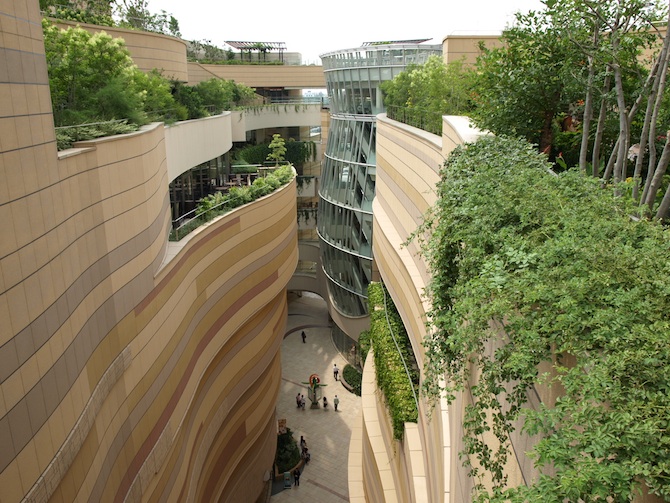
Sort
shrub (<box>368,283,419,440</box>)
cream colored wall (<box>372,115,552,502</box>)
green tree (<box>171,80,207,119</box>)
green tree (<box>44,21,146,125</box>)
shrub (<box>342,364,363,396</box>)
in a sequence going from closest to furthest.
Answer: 1. cream colored wall (<box>372,115,552,502</box>)
2. green tree (<box>44,21,146,125</box>)
3. shrub (<box>368,283,419,440</box>)
4. green tree (<box>171,80,207,119</box>)
5. shrub (<box>342,364,363,396</box>)

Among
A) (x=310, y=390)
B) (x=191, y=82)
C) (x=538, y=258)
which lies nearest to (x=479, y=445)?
(x=538, y=258)

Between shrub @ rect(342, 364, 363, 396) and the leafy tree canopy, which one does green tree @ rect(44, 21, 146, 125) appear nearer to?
the leafy tree canopy

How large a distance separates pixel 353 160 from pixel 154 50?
562 inches

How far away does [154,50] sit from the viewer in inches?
836

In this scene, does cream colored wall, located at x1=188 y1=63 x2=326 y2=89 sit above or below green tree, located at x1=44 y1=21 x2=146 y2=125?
above

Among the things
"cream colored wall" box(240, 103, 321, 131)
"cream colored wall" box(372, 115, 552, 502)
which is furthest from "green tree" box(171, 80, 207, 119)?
"cream colored wall" box(240, 103, 321, 131)

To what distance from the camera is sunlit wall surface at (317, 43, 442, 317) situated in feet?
101

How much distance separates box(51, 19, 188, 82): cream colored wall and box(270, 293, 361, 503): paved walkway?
48.8ft

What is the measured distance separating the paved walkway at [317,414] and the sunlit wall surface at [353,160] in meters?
3.67

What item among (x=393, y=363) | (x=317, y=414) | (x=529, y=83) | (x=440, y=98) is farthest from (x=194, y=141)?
(x=317, y=414)

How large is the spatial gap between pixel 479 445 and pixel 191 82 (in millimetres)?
31550

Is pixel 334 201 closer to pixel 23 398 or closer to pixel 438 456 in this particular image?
pixel 438 456

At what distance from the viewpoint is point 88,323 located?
898cm

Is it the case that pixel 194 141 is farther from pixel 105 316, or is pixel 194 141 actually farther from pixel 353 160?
pixel 353 160
